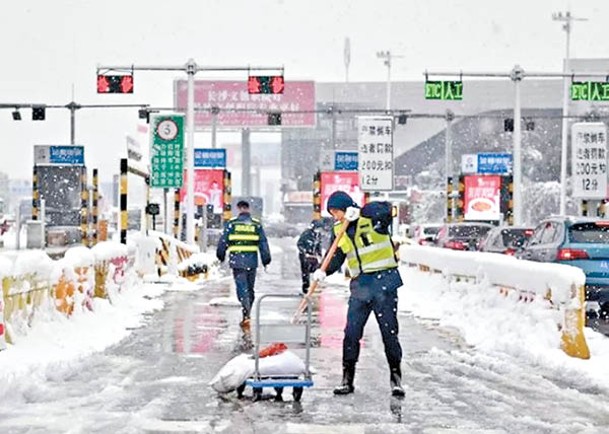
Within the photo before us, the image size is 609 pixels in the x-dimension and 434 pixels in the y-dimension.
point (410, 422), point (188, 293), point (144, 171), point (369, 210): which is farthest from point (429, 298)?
point (410, 422)

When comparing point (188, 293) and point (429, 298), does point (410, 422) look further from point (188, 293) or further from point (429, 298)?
point (188, 293)

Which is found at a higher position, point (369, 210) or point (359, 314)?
point (369, 210)

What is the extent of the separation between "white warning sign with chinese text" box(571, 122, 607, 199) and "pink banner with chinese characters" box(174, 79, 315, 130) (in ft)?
164

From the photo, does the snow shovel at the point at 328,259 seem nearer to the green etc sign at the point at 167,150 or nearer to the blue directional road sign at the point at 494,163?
the green etc sign at the point at 167,150

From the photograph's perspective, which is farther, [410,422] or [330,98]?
[330,98]

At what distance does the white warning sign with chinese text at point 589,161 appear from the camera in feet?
107

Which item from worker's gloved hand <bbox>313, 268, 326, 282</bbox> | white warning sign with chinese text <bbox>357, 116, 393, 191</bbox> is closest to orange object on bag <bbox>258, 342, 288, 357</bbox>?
worker's gloved hand <bbox>313, 268, 326, 282</bbox>

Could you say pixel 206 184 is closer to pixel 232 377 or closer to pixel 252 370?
pixel 252 370

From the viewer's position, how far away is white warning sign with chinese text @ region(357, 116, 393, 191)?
93.8 feet

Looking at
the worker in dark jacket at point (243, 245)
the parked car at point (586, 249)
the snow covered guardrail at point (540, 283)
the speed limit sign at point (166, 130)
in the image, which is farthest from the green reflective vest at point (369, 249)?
the speed limit sign at point (166, 130)

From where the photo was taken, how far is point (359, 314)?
10.9m

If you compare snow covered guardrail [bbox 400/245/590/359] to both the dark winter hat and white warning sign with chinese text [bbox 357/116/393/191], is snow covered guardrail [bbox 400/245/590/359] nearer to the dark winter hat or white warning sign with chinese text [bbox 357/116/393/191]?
the dark winter hat

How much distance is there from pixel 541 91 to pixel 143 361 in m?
85.6

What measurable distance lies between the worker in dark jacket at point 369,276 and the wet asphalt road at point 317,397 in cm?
36
